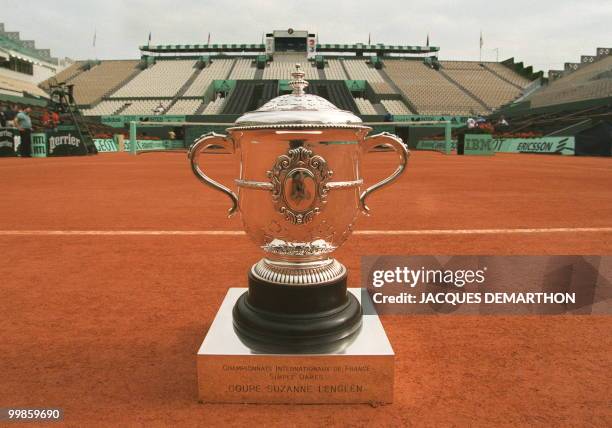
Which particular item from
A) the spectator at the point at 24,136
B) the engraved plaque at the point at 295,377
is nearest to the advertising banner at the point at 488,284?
the engraved plaque at the point at 295,377

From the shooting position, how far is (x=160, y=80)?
41375 millimetres

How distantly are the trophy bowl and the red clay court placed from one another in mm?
256

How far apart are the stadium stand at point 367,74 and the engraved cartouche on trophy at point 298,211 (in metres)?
37.8

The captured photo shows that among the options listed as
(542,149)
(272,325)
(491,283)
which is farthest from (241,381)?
(542,149)

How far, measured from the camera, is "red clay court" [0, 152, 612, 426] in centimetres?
133

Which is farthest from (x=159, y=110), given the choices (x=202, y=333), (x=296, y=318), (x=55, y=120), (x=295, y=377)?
(x=295, y=377)

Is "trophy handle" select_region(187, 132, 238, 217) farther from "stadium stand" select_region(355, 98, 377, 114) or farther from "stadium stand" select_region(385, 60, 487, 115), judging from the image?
"stadium stand" select_region(385, 60, 487, 115)

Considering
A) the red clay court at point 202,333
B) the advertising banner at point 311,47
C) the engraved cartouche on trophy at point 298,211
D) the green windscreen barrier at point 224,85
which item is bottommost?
the red clay court at point 202,333

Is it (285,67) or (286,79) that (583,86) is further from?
(285,67)

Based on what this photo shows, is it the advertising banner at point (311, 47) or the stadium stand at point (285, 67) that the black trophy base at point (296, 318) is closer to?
the stadium stand at point (285, 67)

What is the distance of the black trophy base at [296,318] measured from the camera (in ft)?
4.66

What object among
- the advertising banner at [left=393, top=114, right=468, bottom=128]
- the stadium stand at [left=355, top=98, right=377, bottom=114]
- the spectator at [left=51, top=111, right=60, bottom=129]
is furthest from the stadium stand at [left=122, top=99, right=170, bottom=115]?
the advertising banner at [left=393, top=114, right=468, bottom=128]

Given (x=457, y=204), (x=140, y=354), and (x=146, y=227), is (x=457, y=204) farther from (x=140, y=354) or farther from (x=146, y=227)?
(x=140, y=354)

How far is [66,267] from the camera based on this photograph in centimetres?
280
